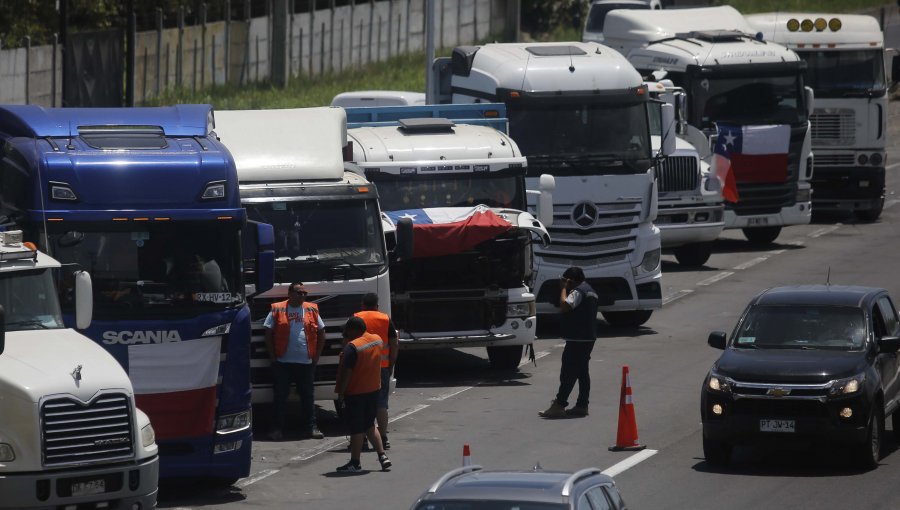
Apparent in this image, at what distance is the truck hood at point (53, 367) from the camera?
12.4 meters

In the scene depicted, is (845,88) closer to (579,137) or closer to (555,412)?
(579,137)

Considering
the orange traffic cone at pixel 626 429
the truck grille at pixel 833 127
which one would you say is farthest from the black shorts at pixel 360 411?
the truck grille at pixel 833 127

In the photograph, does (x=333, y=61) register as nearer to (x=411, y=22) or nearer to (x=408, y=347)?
(x=411, y=22)

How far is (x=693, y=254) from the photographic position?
31906 millimetres

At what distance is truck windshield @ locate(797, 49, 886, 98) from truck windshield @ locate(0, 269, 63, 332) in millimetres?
24858

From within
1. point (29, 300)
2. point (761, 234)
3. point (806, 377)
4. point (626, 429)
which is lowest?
point (761, 234)

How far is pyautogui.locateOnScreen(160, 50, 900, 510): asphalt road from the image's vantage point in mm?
15086

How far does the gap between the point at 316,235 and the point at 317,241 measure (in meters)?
0.07

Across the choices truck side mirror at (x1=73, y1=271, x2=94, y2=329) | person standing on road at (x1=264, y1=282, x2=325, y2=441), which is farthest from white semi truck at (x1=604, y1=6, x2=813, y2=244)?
truck side mirror at (x1=73, y1=271, x2=94, y2=329)

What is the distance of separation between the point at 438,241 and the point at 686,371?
3953mm

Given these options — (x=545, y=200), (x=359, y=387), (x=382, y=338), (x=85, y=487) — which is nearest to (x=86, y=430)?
(x=85, y=487)

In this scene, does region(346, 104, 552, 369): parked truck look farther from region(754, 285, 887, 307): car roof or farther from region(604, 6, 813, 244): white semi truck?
region(604, 6, 813, 244): white semi truck

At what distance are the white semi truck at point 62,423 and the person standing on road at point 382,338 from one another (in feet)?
13.3

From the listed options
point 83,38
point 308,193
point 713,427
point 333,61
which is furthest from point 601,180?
point 333,61
